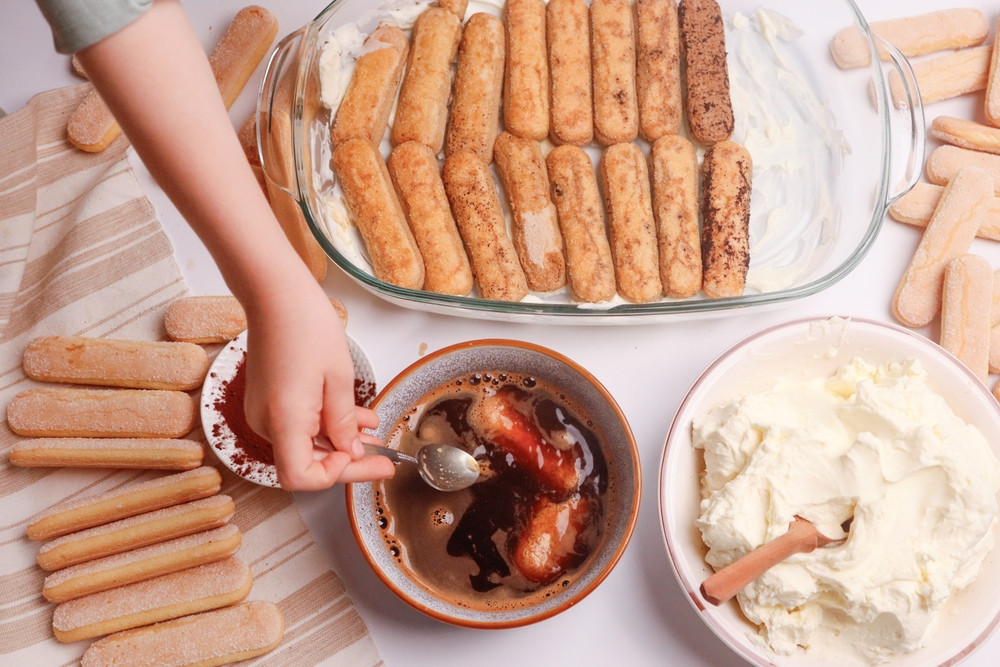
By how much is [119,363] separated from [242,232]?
66cm

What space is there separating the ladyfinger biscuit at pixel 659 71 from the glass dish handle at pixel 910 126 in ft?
1.12

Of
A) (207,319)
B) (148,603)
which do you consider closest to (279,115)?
(207,319)

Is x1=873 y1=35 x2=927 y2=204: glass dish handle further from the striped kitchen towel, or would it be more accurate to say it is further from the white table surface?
the striped kitchen towel

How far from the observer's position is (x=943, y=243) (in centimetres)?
136

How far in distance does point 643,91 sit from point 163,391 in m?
1.00

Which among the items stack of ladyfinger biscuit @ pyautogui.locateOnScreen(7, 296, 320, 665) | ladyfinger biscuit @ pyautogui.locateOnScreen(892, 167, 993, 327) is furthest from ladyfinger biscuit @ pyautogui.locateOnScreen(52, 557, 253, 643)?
ladyfinger biscuit @ pyautogui.locateOnScreen(892, 167, 993, 327)

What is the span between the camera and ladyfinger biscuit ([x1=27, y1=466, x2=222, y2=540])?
1.29m

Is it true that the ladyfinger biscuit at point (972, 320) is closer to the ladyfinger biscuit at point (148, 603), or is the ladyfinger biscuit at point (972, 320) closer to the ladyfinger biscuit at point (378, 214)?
the ladyfinger biscuit at point (378, 214)

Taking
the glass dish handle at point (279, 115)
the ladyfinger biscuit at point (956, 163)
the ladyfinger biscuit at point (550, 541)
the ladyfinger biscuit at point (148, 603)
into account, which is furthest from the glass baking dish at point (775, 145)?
the ladyfinger biscuit at point (148, 603)

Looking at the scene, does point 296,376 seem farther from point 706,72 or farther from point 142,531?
point 706,72

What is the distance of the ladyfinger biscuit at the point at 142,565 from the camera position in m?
1.27

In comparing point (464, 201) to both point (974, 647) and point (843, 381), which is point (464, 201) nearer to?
point (843, 381)

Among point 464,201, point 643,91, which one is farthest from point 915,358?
point 464,201

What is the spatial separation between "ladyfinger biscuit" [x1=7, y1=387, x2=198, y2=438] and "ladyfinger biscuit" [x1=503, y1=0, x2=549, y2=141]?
2.48 ft
